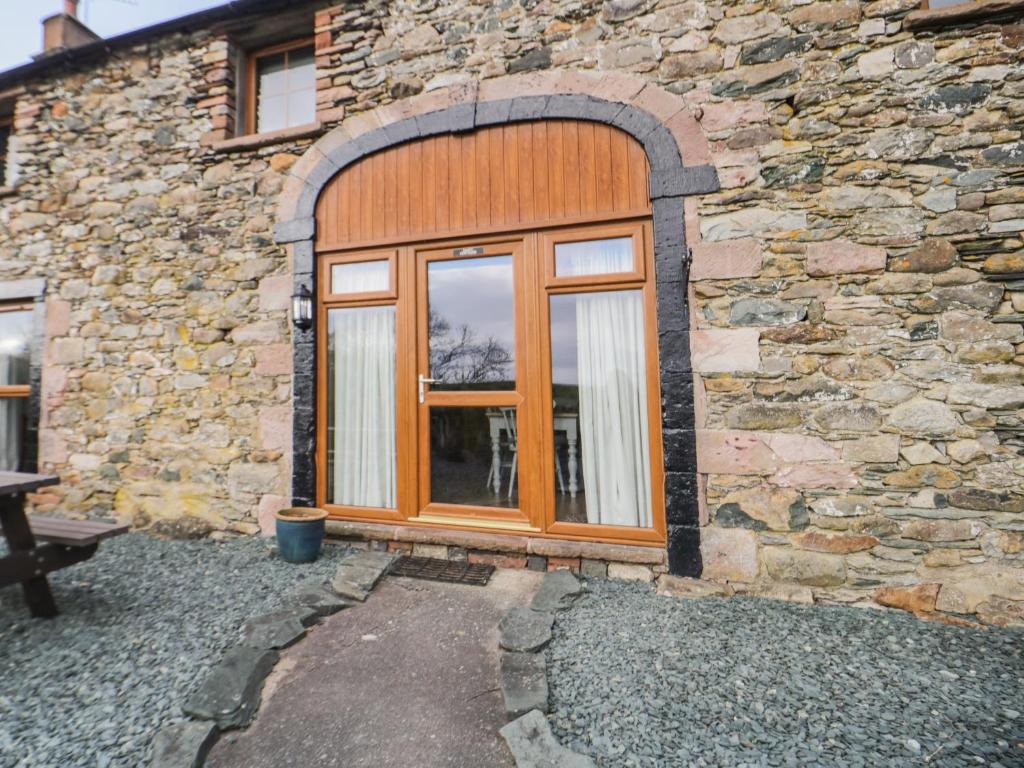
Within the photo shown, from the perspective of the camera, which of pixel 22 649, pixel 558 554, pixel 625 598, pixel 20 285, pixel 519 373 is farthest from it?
pixel 20 285

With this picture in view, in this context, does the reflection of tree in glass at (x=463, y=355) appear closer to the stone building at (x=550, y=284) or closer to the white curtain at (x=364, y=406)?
the stone building at (x=550, y=284)

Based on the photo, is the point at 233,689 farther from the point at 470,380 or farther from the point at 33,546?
the point at 470,380

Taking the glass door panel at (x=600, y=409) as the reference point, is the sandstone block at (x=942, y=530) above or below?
below

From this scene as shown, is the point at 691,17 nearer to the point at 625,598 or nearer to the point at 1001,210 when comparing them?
the point at 1001,210

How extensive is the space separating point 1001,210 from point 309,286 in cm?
448

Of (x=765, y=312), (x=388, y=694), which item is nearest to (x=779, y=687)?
(x=388, y=694)

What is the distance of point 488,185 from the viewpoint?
11.2 ft

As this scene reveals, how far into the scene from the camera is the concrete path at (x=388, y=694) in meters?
1.67

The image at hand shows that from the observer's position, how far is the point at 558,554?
3117mm

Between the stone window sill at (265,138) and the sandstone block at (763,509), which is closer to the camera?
the sandstone block at (763,509)

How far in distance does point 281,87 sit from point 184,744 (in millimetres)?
4851

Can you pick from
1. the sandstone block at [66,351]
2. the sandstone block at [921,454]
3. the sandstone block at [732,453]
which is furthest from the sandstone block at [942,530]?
the sandstone block at [66,351]

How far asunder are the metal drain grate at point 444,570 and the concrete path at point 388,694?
26 cm

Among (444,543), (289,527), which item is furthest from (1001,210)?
(289,527)
